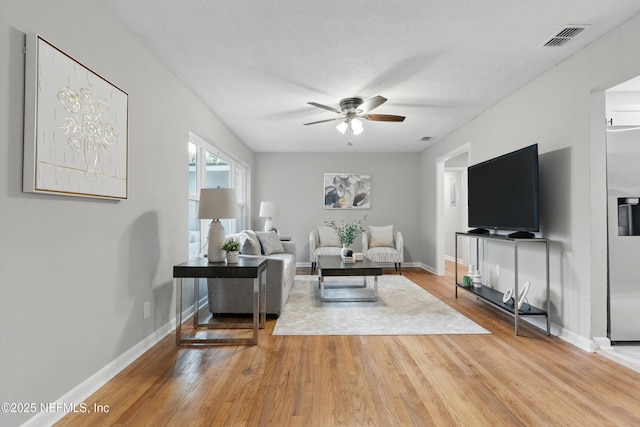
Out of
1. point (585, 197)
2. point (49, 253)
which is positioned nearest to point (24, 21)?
point (49, 253)

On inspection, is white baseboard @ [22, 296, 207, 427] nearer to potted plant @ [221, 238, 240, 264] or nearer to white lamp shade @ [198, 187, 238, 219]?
potted plant @ [221, 238, 240, 264]

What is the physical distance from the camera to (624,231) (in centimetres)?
285

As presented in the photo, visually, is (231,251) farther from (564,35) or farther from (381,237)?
(381,237)

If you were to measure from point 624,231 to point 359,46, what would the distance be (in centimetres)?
268

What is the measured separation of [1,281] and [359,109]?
3582 mm

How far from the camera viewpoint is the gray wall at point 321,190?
7496 millimetres

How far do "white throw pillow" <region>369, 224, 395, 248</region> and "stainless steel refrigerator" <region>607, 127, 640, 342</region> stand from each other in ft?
13.6

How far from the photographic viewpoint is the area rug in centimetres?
329

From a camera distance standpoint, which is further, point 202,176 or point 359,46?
A: point 202,176

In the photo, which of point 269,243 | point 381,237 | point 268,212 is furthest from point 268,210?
point 381,237

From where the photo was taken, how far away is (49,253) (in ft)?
5.93

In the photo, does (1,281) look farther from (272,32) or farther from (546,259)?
(546,259)

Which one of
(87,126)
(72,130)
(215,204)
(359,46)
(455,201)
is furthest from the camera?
(455,201)

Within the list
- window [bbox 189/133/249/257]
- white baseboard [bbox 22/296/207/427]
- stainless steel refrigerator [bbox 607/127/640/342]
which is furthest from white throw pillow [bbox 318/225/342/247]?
stainless steel refrigerator [bbox 607/127/640/342]
